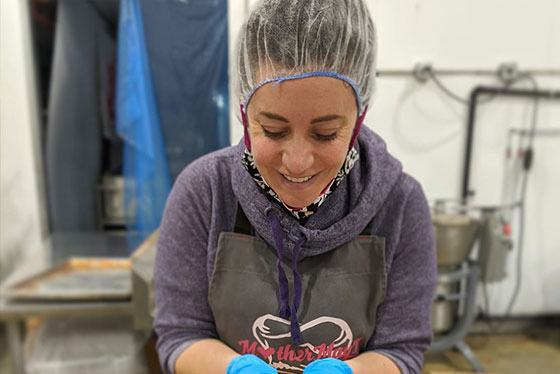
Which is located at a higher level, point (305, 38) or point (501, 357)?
point (305, 38)

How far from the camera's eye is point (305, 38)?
46 centimetres

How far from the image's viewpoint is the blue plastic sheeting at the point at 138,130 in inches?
27.6

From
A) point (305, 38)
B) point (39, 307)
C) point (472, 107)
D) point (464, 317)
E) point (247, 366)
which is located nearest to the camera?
point (305, 38)

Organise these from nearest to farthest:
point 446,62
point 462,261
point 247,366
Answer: point 247,366 < point 446,62 < point 462,261

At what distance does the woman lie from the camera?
0.58 m

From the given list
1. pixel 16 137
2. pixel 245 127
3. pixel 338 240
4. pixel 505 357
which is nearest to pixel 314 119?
pixel 245 127

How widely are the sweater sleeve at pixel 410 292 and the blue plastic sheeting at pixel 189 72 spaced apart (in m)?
0.40

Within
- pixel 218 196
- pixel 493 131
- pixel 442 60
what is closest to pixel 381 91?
pixel 442 60

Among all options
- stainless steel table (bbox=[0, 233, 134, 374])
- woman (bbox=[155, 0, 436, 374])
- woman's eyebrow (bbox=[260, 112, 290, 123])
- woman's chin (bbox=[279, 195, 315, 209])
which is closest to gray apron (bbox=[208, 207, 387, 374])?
woman (bbox=[155, 0, 436, 374])

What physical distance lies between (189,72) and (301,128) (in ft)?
1.27

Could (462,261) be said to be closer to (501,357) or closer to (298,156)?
(501,357)

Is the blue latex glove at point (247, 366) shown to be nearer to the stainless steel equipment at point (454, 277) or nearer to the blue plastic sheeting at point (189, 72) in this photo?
the blue plastic sheeting at point (189, 72)

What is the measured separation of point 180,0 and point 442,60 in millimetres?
545

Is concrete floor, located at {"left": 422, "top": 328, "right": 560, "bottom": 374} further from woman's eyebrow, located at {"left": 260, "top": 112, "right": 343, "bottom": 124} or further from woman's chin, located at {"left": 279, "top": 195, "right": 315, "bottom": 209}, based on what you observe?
woman's eyebrow, located at {"left": 260, "top": 112, "right": 343, "bottom": 124}
